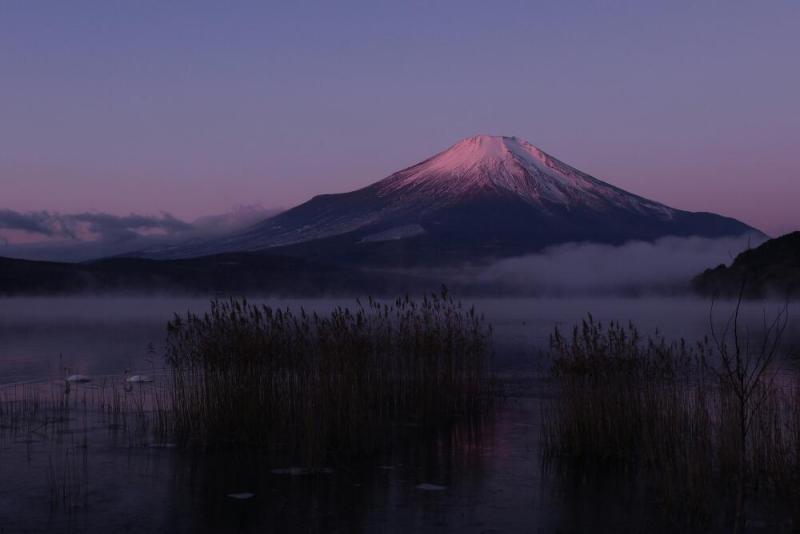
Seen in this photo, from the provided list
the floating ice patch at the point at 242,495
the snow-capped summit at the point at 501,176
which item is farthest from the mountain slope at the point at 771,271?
the snow-capped summit at the point at 501,176

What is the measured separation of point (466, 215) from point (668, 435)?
128845 millimetres

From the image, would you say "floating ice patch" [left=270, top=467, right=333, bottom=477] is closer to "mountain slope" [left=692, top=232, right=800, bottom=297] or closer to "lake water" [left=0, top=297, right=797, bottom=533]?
"lake water" [left=0, top=297, right=797, bottom=533]

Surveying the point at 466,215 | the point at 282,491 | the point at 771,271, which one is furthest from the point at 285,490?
the point at 466,215

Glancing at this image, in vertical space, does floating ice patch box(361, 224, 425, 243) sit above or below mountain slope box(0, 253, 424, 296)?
above

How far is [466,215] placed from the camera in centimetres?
13738

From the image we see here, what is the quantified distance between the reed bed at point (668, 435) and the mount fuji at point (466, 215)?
359 ft

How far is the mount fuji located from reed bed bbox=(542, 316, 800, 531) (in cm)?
10937

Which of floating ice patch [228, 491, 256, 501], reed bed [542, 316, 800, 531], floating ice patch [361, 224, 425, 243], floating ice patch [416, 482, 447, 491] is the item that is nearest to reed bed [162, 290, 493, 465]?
floating ice patch [228, 491, 256, 501]

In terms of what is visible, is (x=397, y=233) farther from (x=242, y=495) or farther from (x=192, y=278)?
(x=242, y=495)

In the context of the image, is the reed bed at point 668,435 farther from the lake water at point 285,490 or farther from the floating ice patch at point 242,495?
the floating ice patch at point 242,495

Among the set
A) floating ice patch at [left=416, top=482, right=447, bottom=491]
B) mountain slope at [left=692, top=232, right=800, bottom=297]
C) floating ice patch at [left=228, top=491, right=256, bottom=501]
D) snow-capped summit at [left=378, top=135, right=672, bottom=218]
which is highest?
snow-capped summit at [left=378, top=135, right=672, bottom=218]

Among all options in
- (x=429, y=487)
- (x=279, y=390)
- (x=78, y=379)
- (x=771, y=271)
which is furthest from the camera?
(x=771, y=271)

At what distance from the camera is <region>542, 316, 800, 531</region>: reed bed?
7.63 meters

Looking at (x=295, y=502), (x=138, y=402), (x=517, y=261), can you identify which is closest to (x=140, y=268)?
(x=517, y=261)
